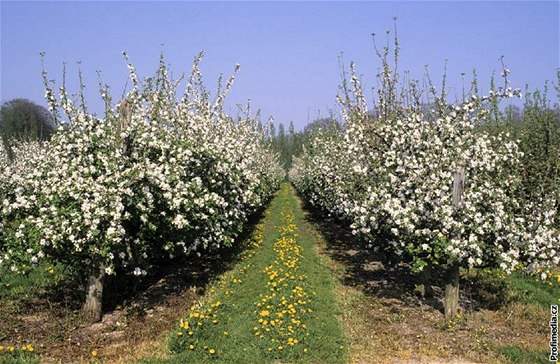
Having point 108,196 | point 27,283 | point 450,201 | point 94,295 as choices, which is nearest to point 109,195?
point 108,196

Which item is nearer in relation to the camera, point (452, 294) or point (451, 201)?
point (451, 201)

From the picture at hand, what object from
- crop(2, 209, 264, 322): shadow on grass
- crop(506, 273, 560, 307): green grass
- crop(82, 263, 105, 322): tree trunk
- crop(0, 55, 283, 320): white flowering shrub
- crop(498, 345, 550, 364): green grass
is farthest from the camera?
crop(506, 273, 560, 307): green grass


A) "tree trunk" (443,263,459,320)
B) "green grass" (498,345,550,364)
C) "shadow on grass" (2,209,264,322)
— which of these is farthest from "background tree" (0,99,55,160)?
"green grass" (498,345,550,364)

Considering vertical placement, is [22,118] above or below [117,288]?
above

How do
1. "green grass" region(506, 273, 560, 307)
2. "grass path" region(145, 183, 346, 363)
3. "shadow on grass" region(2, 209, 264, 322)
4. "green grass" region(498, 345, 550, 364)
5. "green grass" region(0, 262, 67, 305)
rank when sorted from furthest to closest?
"green grass" region(506, 273, 560, 307)
"green grass" region(0, 262, 67, 305)
"shadow on grass" region(2, 209, 264, 322)
"grass path" region(145, 183, 346, 363)
"green grass" region(498, 345, 550, 364)

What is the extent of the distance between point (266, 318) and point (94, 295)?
3.99 m

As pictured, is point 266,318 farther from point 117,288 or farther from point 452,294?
point 117,288

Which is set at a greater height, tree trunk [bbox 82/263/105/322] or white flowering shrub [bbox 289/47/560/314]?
white flowering shrub [bbox 289/47/560/314]

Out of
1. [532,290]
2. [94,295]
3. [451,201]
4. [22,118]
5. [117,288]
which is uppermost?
[22,118]

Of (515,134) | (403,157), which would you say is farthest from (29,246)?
(515,134)

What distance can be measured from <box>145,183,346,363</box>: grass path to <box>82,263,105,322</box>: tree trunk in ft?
6.66

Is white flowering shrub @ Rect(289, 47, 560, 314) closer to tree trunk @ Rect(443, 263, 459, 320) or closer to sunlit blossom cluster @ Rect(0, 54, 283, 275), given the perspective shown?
tree trunk @ Rect(443, 263, 459, 320)

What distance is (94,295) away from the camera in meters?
10.7

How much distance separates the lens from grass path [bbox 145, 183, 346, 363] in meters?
8.91
